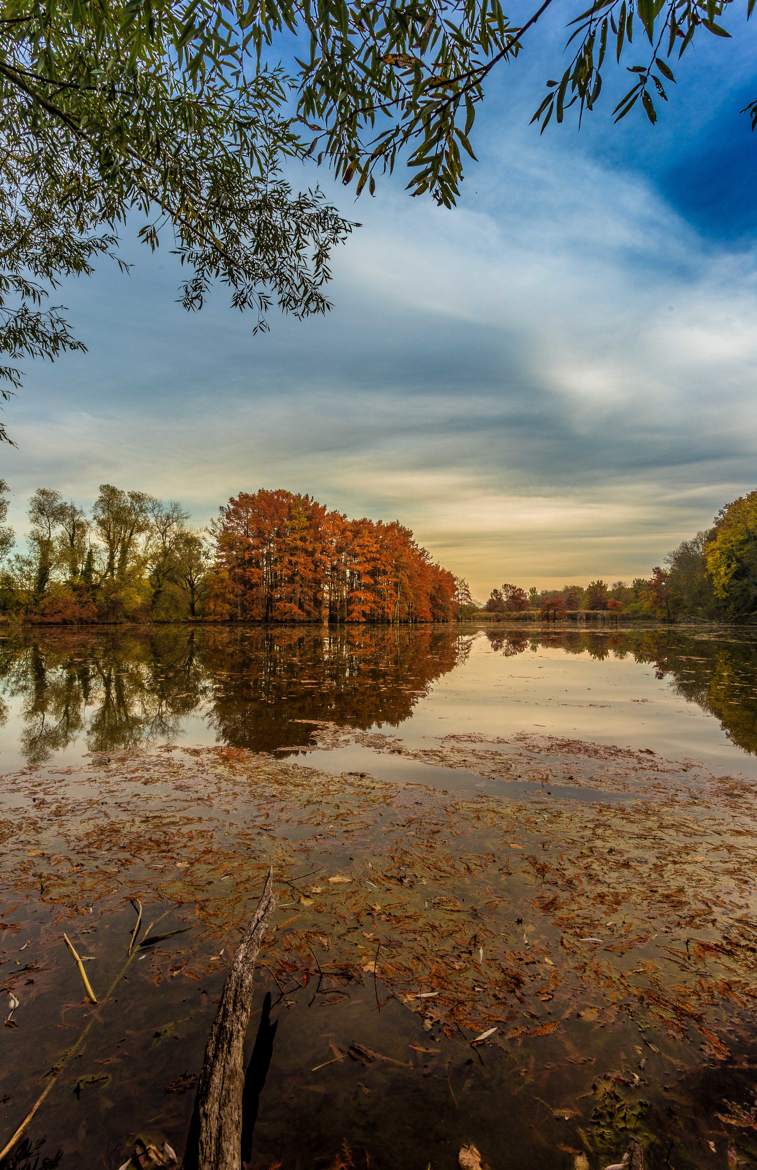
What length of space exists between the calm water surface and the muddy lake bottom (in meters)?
1.37

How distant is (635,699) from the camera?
11.1 m

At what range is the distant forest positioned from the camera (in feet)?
135

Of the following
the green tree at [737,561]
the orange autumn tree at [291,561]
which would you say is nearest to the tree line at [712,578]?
the green tree at [737,561]

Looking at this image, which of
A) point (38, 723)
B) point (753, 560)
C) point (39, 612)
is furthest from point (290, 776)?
point (753, 560)

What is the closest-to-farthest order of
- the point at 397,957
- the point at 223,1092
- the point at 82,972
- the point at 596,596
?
the point at 223,1092 < the point at 82,972 < the point at 397,957 < the point at 596,596

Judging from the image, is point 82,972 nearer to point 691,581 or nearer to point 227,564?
point 227,564

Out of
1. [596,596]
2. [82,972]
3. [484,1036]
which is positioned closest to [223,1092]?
[484,1036]

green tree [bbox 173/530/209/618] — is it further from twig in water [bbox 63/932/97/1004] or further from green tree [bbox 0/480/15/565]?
twig in water [bbox 63/932/97/1004]

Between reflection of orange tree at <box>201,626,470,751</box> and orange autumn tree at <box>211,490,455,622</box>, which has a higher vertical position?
orange autumn tree at <box>211,490,455,622</box>

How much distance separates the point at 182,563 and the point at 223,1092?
49085 millimetres

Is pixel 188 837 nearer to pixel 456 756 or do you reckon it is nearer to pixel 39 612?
pixel 456 756

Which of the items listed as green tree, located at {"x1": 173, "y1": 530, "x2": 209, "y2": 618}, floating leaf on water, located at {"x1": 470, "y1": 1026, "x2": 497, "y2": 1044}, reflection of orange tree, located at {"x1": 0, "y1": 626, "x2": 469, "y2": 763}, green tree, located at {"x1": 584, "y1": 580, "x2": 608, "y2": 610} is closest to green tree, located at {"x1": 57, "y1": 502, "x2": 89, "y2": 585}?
green tree, located at {"x1": 173, "y1": 530, "x2": 209, "y2": 618}

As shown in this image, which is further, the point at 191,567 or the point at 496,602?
the point at 496,602

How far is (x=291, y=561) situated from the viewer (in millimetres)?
44375
